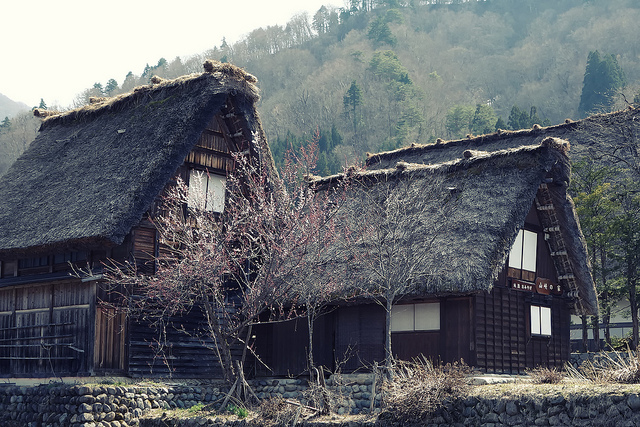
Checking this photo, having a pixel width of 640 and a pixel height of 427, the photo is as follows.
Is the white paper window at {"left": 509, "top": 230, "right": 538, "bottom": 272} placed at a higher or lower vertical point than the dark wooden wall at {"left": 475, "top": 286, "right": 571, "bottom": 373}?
higher

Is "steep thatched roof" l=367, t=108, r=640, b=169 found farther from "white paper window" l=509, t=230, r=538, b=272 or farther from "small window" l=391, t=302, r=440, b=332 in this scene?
"small window" l=391, t=302, r=440, b=332

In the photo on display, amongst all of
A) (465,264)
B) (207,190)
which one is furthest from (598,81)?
(207,190)

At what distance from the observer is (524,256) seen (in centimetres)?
2183

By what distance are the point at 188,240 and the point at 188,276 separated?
51.1 inches

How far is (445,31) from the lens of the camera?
126688 mm

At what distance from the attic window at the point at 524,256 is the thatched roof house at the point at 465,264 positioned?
30mm

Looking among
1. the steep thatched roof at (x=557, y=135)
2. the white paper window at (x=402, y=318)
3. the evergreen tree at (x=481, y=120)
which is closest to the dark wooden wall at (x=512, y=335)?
the white paper window at (x=402, y=318)

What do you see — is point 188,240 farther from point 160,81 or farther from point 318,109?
point 318,109

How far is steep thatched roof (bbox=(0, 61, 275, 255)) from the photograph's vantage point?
18859 mm

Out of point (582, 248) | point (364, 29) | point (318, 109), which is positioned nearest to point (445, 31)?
point (364, 29)

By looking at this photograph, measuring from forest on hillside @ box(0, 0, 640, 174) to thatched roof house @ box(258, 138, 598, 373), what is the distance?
34029 millimetres

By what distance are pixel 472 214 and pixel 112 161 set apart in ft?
32.7

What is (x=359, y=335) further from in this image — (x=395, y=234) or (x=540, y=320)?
(x=540, y=320)

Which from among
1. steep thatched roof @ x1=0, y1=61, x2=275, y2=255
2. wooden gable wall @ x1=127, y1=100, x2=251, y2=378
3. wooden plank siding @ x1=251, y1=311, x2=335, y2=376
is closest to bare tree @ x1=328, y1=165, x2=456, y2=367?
wooden plank siding @ x1=251, y1=311, x2=335, y2=376
